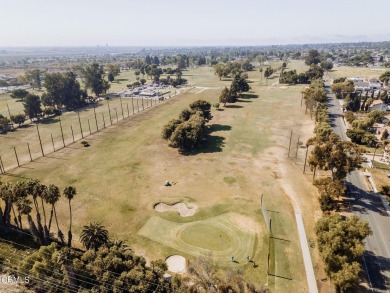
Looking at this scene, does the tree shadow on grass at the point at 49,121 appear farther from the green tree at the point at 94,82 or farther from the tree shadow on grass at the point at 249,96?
the tree shadow on grass at the point at 249,96

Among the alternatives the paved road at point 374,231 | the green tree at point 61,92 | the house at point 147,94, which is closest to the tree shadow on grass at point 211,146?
the paved road at point 374,231

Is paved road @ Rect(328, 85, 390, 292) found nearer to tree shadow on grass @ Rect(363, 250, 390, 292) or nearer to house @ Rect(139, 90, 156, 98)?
tree shadow on grass @ Rect(363, 250, 390, 292)

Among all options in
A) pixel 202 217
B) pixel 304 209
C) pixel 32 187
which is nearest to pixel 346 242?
pixel 304 209

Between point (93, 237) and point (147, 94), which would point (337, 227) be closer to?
point (93, 237)

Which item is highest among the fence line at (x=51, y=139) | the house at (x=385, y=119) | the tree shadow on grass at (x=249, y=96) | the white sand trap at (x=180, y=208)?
the house at (x=385, y=119)

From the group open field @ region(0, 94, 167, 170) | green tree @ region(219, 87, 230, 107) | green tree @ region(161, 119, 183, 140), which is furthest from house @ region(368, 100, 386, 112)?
open field @ region(0, 94, 167, 170)

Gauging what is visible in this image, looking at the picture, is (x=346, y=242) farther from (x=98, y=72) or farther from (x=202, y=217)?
(x=98, y=72)
